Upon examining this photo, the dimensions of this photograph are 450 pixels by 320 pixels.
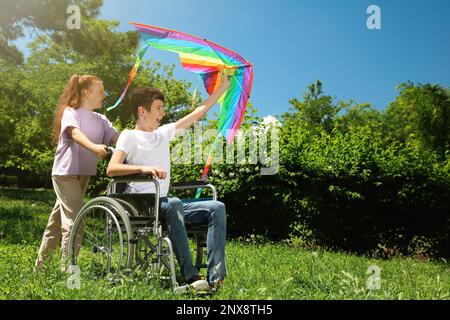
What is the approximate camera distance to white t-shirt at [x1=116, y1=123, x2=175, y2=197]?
373 cm

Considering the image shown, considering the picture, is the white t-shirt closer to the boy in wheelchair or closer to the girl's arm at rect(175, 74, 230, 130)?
the boy in wheelchair

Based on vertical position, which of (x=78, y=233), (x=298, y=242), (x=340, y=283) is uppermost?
(x=78, y=233)

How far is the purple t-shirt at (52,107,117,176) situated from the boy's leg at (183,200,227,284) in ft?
3.22

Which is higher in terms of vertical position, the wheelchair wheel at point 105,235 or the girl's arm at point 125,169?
the girl's arm at point 125,169

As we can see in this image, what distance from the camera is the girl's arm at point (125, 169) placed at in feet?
11.1

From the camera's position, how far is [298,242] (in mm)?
8523

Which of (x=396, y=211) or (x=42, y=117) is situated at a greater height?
(x=42, y=117)

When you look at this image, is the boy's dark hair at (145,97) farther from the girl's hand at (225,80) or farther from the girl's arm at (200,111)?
the girl's hand at (225,80)

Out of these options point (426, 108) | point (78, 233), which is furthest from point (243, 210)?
point (426, 108)

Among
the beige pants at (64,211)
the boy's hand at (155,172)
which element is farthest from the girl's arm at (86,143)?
the boy's hand at (155,172)
